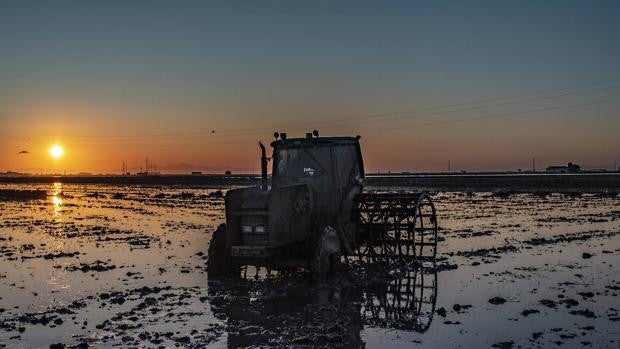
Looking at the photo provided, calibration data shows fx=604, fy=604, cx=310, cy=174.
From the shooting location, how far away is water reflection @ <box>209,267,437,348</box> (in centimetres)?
980

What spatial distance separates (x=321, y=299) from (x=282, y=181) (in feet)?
13.5

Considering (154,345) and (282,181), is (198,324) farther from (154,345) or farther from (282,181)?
(282,181)

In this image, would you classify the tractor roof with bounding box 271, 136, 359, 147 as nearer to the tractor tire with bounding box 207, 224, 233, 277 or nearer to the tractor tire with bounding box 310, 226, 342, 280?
the tractor tire with bounding box 310, 226, 342, 280

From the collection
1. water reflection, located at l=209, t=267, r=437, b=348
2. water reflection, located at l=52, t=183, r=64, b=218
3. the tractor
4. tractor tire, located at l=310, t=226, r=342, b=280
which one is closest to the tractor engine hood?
the tractor

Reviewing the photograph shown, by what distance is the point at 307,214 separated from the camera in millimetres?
14195

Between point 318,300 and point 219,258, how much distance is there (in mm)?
3353

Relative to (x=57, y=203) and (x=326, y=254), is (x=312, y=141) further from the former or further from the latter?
(x=57, y=203)

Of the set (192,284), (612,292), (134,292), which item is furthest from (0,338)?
(612,292)

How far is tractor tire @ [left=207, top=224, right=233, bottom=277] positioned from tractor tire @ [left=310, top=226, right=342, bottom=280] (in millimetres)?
2328

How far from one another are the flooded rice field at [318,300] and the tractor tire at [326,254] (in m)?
Answer: 0.30

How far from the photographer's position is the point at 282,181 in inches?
616

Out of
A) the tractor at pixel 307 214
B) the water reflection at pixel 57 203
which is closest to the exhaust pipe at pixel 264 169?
the tractor at pixel 307 214

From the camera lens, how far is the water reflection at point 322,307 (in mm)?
9797

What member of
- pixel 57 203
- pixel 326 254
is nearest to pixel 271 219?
pixel 326 254
